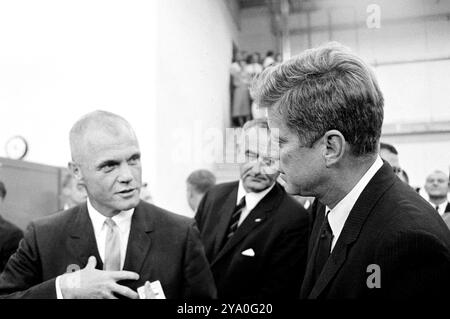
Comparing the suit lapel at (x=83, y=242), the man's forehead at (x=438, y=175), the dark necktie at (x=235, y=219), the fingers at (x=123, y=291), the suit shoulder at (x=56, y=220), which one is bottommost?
the dark necktie at (x=235, y=219)

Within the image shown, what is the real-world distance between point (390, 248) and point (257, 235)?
1.02 metres

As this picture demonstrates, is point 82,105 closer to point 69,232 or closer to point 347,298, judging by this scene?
point 69,232

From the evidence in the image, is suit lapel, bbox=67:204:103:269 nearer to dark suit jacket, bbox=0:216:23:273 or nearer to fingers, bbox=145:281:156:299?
fingers, bbox=145:281:156:299

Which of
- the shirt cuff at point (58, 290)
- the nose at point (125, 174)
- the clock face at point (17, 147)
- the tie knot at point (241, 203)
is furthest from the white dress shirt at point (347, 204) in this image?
the clock face at point (17, 147)

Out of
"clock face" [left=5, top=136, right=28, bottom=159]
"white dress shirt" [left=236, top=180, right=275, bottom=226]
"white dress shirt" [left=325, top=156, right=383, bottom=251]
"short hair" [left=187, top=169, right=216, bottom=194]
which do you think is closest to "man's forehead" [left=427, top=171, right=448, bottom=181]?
"white dress shirt" [left=325, top=156, right=383, bottom=251]

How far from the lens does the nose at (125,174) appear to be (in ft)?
3.60

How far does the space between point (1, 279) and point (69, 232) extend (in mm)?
193

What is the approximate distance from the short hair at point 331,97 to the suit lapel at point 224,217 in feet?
3.38

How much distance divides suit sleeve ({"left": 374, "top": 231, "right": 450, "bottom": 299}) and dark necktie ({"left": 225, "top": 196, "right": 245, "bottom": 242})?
3.59 feet

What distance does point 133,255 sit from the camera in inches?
43.2

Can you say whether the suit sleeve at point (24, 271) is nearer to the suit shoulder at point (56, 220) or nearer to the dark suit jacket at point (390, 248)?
the suit shoulder at point (56, 220)

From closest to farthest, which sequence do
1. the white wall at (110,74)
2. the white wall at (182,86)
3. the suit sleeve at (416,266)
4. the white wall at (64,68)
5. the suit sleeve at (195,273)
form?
the suit sleeve at (416,266) → the suit sleeve at (195,273) → the white wall at (182,86) → the white wall at (110,74) → the white wall at (64,68)

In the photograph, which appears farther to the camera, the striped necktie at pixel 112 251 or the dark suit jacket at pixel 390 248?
the striped necktie at pixel 112 251
